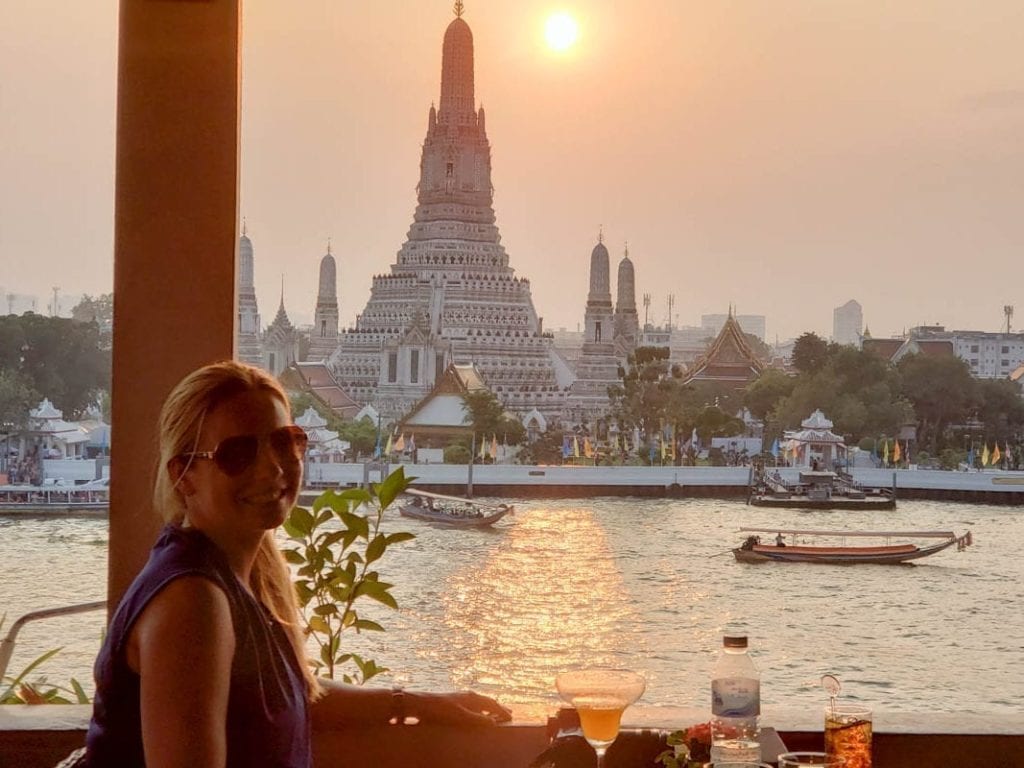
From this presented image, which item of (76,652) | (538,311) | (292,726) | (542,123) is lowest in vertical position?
(76,652)

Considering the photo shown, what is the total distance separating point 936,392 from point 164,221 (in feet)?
9.69

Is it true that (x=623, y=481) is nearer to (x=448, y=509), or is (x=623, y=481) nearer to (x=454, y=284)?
(x=448, y=509)

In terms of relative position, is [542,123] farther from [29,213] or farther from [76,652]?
[76,652]

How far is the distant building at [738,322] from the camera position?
3958 millimetres

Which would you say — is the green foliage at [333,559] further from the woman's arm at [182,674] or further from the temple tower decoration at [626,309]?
Result: the temple tower decoration at [626,309]

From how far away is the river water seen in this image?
4.20 metres

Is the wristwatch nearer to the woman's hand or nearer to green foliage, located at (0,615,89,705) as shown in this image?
the woman's hand

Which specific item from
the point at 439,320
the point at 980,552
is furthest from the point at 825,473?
the point at 439,320

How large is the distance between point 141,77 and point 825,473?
119 inches

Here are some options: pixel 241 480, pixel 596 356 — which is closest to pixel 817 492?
pixel 596 356

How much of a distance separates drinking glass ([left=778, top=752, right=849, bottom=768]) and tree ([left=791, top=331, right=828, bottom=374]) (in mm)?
2995

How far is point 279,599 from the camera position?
1.17m

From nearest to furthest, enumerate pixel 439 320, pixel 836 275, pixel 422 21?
pixel 422 21 < pixel 836 275 < pixel 439 320

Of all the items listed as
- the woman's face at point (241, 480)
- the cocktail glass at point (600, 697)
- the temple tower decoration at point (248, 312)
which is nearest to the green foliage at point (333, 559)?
the cocktail glass at point (600, 697)
